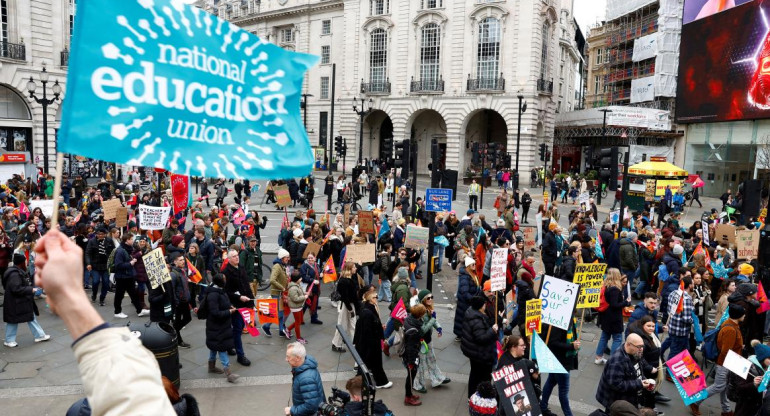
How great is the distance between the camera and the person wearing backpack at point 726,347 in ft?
26.2

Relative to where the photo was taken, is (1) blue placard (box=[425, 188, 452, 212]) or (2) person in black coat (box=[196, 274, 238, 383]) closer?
(2) person in black coat (box=[196, 274, 238, 383])

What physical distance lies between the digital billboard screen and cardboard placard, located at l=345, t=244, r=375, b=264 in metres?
34.3

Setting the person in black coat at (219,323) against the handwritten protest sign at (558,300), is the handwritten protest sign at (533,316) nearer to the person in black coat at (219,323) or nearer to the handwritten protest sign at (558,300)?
the handwritten protest sign at (558,300)

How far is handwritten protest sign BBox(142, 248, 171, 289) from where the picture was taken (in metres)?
9.23

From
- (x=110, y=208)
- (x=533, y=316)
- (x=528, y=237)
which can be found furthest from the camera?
(x=528, y=237)

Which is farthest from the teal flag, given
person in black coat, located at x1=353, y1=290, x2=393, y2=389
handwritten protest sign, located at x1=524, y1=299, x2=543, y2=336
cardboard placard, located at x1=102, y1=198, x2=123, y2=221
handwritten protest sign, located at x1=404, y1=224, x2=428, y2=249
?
cardboard placard, located at x1=102, y1=198, x2=123, y2=221

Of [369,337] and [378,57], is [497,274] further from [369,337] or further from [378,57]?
[378,57]

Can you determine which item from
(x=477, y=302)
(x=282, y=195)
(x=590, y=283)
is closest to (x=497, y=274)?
(x=590, y=283)

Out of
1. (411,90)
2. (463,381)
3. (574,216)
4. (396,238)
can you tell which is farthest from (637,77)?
(463,381)

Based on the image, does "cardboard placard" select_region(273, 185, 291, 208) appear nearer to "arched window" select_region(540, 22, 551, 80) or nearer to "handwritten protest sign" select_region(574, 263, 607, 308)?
"handwritten protest sign" select_region(574, 263, 607, 308)

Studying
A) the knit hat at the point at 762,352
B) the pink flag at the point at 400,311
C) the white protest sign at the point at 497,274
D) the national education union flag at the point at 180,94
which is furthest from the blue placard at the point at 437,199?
the national education union flag at the point at 180,94

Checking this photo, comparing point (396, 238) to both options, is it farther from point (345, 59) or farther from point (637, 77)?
point (637, 77)

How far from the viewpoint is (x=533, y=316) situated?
7719 mm

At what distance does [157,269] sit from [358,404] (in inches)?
204
